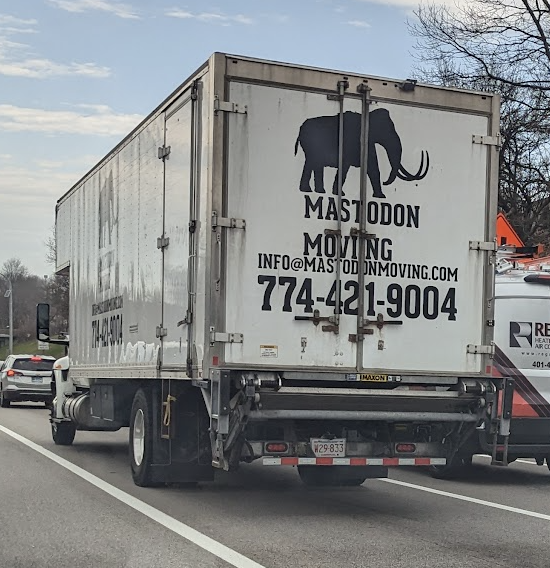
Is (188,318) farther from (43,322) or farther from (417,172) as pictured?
(43,322)

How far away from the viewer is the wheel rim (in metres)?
10.7

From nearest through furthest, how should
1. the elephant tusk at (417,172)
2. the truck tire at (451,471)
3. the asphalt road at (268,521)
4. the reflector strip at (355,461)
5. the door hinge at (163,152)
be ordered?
the asphalt road at (268,521)
the reflector strip at (355,461)
the elephant tusk at (417,172)
the door hinge at (163,152)
the truck tire at (451,471)

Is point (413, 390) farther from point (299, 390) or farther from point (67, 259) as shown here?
point (67, 259)

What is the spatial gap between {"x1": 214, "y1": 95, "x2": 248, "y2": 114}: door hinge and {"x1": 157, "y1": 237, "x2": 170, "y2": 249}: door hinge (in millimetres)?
1733

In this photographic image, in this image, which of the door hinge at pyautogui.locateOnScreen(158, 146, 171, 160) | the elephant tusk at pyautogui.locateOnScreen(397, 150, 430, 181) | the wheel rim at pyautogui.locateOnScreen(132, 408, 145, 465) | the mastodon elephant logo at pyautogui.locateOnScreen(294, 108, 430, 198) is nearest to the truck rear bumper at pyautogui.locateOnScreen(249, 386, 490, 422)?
the mastodon elephant logo at pyautogui.locateOnScreen(294, 108, 430, 198)

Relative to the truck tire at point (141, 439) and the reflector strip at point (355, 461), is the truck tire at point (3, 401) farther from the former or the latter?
the reflector strip at point (355, 461)

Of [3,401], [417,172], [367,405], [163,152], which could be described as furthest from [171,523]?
[3,401]

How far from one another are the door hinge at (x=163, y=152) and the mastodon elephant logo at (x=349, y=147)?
5.54ft

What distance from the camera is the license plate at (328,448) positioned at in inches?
361

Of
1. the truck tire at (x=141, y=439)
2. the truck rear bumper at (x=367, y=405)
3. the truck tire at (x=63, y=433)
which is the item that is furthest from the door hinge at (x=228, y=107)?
the truck tire at (x=63, y=433)

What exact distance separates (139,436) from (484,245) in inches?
163

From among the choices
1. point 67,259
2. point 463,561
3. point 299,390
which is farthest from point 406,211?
point 67,259

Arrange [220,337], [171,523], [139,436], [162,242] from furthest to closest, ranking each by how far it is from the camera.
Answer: [139,436] < [162,242] < [220,337] < [171,523]

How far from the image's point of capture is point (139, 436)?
430 inches
